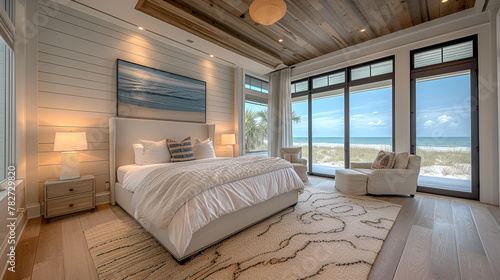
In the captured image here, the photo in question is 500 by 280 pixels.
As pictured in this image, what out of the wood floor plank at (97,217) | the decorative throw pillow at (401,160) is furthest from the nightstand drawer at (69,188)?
the decorative throw pillow at (401,160)

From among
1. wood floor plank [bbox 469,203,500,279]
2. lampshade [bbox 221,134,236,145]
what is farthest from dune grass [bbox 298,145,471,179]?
lampshade [bbox 221,134,236,145]

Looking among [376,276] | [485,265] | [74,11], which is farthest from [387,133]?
[74,11]

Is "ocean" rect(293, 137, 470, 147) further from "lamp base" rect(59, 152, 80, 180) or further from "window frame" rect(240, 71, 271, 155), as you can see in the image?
"lamp base" rect(59, 152, 80, 180)

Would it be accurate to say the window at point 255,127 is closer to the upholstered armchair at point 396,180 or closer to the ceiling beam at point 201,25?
the ceiling beam at point 201,25

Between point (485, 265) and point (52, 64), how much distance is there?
5182 millimetres

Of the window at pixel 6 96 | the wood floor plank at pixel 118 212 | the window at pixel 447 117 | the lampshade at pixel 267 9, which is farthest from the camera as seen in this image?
the window at pixel 447 117

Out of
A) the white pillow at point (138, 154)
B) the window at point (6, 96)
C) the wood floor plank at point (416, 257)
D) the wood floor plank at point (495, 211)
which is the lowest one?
the wood floor plank at point (416, 257)

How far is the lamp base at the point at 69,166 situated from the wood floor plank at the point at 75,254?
58 centimetres

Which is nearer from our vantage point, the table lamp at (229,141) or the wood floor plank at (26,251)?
the wood floor plank at (26,251)

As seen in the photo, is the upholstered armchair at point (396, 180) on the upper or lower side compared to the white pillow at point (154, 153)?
lower

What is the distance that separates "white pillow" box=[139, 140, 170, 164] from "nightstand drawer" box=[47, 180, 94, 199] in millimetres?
743

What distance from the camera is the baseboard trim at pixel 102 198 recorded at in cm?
293

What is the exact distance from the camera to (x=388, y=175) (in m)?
3.28

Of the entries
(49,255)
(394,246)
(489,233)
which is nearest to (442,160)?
(489,233)
